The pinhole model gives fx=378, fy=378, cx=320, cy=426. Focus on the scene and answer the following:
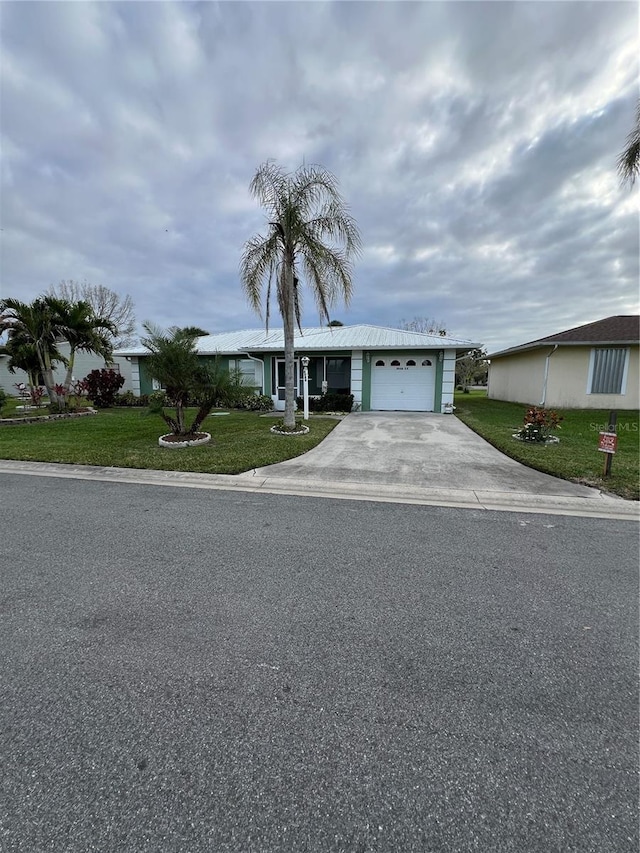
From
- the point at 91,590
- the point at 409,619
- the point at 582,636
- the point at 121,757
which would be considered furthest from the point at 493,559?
the point at 91,590

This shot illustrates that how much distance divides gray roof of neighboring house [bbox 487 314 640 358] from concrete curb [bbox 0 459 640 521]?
13283mm

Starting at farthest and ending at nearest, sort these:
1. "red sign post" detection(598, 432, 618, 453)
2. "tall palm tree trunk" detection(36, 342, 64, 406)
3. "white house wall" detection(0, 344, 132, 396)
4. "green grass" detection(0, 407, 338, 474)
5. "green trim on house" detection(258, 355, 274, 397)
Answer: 1. "white house wall" detection(0, 344, 132, 396)
2. "green trim on house" detection(258, 355, 274, 397)
3. "tall palm tree trunk" detection(36, 342, 64, 406)
4. "green grass" detection(0, 407, 338, 474)
5. "red sign post" detection(598, 432, 618, 453)

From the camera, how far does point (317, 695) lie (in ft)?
6.65

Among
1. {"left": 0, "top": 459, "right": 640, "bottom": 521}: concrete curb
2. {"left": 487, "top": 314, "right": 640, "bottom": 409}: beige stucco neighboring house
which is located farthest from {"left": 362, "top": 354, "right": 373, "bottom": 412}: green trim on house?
{"left": 0, "top": 459, "right": 640, "bottom": 521}: concrete curb

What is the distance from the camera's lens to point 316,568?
3.36 meters

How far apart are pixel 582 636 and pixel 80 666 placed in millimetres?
3157

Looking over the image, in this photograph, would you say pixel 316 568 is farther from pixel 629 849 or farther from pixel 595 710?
pixel 629 849

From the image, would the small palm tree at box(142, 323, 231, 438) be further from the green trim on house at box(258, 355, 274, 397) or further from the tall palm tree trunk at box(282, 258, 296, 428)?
the green trim on house at box(258, 355, 274, 397)

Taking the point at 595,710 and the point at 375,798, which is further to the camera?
the point at 595,710

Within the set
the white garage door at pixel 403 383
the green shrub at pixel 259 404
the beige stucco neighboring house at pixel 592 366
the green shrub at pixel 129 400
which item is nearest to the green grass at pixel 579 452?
the white garage door at pixel 403 383

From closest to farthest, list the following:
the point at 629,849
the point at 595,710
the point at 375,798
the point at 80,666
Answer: the point at 629,849, the point at 375,798, the point at 595,710, the point at 80,666

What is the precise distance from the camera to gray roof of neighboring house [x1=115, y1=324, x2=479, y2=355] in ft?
46.6

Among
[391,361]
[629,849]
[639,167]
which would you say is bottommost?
[629,849]

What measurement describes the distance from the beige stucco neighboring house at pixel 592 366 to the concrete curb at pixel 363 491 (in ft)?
44.3
